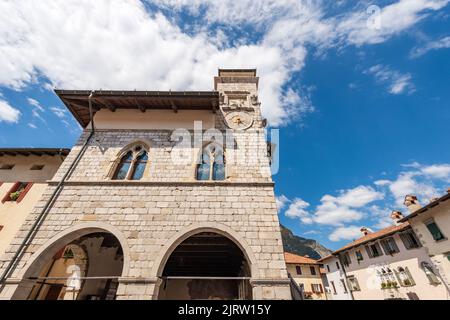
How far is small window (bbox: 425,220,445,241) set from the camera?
38.6 ft

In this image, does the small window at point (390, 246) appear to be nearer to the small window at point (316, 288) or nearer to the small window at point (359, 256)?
the small window at point (359, 256)

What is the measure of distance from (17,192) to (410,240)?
25.0 meters

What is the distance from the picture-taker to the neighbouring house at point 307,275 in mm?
26719

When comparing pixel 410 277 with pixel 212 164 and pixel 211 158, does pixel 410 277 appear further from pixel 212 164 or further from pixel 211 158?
pixel 211 158

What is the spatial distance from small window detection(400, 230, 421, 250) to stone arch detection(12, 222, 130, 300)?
1962 cm

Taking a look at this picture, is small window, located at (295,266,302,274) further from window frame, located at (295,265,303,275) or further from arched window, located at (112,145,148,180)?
arched window, located at (112,145,148,180)

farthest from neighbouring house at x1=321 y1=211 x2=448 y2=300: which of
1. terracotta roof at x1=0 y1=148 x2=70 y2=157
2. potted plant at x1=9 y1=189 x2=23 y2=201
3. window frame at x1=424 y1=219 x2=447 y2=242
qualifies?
potted plant at x1=9 y1=189 x2=23 y2=201

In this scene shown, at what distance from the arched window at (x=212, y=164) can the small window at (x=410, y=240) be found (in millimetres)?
16887

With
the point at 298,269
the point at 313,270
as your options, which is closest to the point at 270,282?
the point at 298,269

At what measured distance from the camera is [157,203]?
6543mm

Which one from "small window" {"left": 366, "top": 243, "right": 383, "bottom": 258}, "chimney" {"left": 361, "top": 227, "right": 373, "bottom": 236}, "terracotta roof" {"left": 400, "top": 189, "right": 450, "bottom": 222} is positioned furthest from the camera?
"chimney" {"left": 361, "top": 227, "right": 373, "bottom": 236}

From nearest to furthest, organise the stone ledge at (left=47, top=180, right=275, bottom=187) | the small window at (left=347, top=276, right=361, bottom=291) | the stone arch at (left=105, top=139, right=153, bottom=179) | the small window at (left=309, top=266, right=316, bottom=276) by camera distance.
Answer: the stone ledge at (left=47, top=180, right=275, bottom=187), the stone arch at (left=105, top=139, right=153, bottom=179), the small window at (left=347, top=276, right=361, bottom=291), the small window at (left=309, top=266, right=316, bottom=276)
